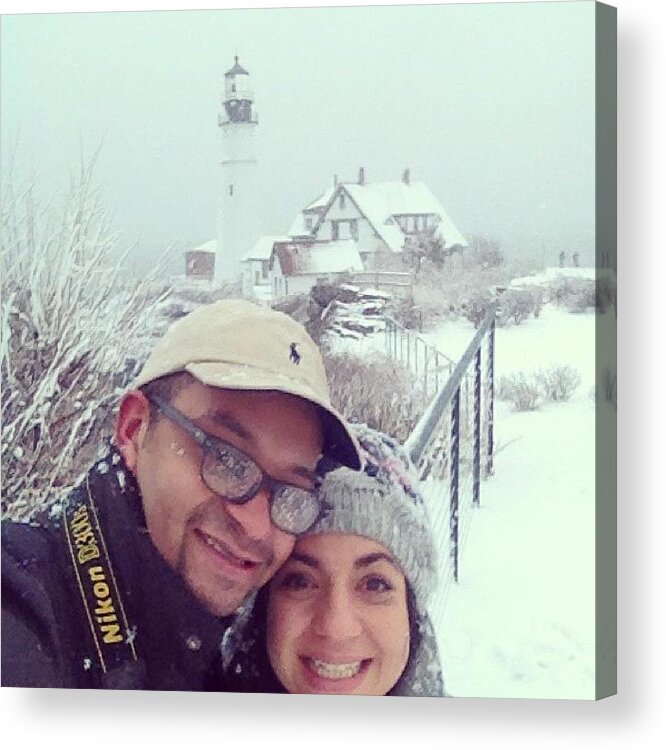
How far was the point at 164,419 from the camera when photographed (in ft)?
23.7

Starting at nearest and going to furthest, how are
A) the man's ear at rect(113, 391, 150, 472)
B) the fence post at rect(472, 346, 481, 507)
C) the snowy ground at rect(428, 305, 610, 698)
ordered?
the snowy ground at rect(428, 305, 610, 698) → the fence post at rect(472, 346, 481, 507) → the man's ear at rect(113, 391, 150, 472)

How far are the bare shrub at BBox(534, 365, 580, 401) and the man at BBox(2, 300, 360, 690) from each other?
2.15ft

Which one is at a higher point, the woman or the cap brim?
the cap brim

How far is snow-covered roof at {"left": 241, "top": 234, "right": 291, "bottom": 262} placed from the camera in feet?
23.7

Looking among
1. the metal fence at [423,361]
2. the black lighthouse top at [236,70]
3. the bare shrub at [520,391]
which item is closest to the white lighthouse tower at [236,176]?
the black lighthouse top at [236,70]

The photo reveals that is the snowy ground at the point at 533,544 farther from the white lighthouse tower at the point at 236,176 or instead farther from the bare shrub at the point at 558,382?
the white lighthouse tower at the point at 236,176

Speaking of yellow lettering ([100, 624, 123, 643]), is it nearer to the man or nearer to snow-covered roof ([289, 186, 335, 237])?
the man

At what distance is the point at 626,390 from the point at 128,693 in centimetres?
202

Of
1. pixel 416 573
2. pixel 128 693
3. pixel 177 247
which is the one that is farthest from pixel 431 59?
pixel 128 693

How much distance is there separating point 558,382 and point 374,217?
2.68ft

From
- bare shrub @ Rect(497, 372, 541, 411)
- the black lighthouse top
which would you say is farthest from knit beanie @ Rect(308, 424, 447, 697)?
the black lighthouse top

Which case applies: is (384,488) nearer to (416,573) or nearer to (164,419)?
(416,573)

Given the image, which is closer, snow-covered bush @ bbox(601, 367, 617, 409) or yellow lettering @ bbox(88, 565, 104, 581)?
snow-covered bush @ bbox(601, 367, 617, 409)

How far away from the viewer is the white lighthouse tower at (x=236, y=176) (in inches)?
285
